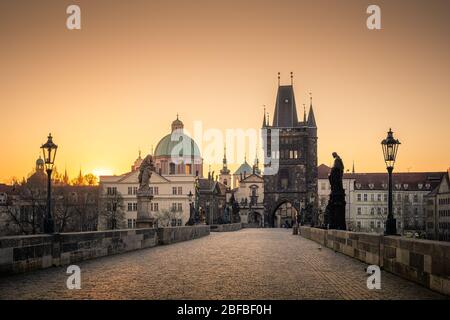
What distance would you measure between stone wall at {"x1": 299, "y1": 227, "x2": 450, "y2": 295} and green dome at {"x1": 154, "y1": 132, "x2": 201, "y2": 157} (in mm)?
104309

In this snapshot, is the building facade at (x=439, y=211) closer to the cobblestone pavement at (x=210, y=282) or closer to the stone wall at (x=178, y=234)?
the stone wall at (x=178, y=234)

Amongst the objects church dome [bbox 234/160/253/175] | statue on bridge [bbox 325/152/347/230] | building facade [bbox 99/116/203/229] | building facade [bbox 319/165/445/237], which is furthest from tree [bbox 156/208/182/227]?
church dome [bbox 234/160/253/175]

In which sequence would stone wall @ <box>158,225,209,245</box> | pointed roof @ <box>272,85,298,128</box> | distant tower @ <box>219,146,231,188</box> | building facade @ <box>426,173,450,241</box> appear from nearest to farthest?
stone wall @ <box>158,225,209,245</box> < building facade @ <box>426,173,450,241</box> < pointed roof @ <box>272,85,298,128</box> < distant tower @ <box>219,146,231,188</box>

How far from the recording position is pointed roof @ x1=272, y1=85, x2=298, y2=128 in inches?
4284

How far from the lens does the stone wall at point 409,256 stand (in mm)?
9516

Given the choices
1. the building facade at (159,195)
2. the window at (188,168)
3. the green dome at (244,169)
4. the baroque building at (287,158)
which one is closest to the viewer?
the building facade at (159,195)

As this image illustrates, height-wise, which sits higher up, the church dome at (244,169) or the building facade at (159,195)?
the church dome at (244,169)

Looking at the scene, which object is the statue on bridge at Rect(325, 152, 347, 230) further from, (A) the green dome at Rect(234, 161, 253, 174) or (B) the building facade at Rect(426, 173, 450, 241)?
(A) the green dome at Rect(234, 161, 253, 174)

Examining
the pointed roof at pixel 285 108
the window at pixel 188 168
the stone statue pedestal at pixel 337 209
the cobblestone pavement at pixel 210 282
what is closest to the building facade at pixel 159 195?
the window at pixel 188 168

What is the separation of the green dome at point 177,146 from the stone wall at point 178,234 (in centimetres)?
8082

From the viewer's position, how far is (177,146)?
122750mm

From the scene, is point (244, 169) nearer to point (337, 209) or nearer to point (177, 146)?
point (177, 146)
